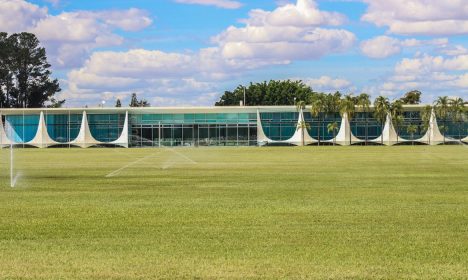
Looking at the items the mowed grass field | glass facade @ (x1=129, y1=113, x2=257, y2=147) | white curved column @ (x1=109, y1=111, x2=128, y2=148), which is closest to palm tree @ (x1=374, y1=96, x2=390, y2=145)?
glass facade @ (x1=129, y1=113, x2=257, y2=147)

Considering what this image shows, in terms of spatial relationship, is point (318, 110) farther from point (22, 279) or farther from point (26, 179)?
point (22, 279)

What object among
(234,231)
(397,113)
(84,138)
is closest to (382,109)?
(397,113)

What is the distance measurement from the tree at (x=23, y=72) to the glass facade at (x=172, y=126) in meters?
29.3

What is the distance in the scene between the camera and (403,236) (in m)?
17.0

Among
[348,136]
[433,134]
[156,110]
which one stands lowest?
[348,136]

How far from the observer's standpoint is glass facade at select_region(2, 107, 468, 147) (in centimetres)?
12925

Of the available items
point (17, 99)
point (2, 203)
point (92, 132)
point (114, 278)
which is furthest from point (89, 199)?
point (17, 99)

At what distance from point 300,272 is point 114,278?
276 centimetres

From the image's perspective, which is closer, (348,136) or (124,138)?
(124,138)

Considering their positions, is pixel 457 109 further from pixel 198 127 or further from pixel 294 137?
pixel 198 127

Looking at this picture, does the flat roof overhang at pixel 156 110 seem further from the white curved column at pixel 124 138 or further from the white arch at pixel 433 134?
the white arch at pixel 433 134

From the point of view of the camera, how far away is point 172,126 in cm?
13188

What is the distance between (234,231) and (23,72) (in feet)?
490

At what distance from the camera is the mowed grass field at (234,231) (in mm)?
13352
